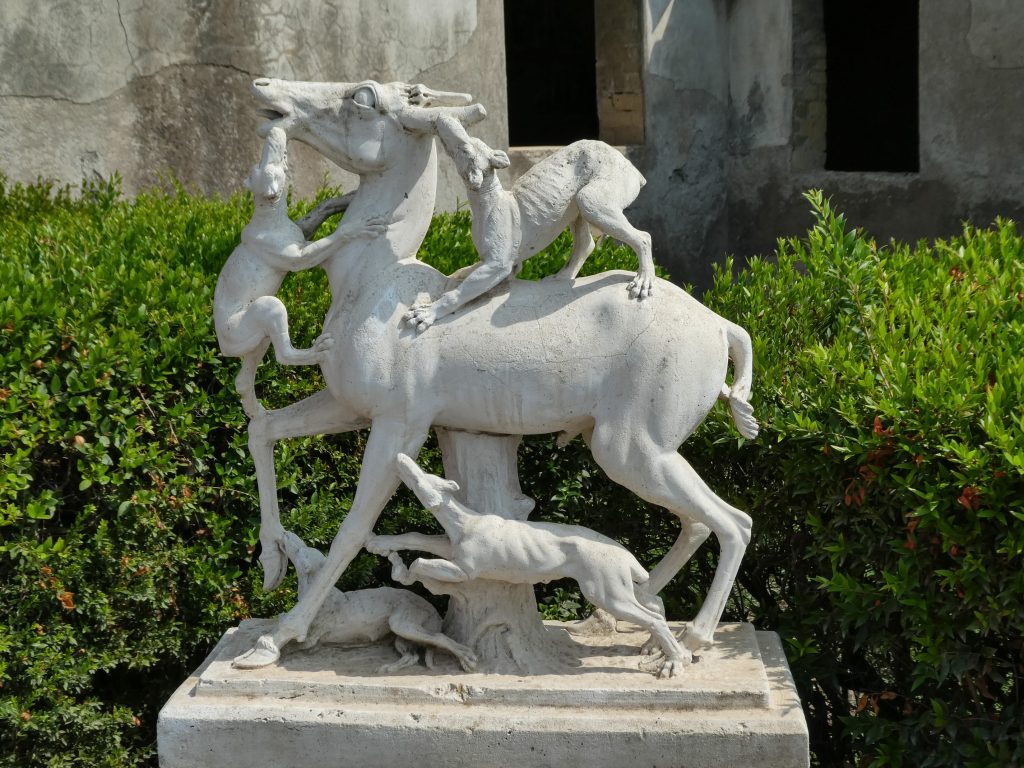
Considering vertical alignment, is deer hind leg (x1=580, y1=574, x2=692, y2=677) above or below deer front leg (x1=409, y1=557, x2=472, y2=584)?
below

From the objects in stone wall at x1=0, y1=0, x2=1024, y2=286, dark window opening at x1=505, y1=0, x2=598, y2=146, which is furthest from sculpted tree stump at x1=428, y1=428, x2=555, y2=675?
dark window opening at x1=505, y1=0, x2=598, y2=146

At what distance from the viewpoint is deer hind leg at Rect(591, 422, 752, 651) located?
3570mm

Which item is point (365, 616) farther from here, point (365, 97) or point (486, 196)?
point (365, 97)

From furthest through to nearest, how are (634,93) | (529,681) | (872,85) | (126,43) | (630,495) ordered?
(872,85)
(634,93)
(126,43)
(630,495)
(529,681)

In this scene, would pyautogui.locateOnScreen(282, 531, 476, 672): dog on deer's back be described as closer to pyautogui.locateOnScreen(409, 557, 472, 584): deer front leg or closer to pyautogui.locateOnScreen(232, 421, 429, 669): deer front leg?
pyautogui.locateOnScreen(232, 421, 429, 669): deer front leg

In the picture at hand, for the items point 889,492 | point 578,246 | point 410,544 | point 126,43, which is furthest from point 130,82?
point 889,492

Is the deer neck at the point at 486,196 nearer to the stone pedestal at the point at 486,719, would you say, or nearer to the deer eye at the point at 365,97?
the deer eye at the point at 365,97

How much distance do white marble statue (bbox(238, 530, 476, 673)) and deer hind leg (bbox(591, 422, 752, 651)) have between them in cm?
70

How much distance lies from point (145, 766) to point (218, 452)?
1126mm

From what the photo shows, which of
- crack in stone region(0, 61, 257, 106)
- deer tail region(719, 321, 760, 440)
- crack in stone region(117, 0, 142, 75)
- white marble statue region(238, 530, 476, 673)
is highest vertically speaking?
crack in stone region(117, 0, 142, 75)

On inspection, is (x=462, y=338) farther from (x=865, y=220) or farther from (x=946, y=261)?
(x=865, y=220)

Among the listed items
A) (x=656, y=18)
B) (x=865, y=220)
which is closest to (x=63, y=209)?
(x=656, y=18)

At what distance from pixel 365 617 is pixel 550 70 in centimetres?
1001

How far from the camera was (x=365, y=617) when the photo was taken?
384 centimetres
